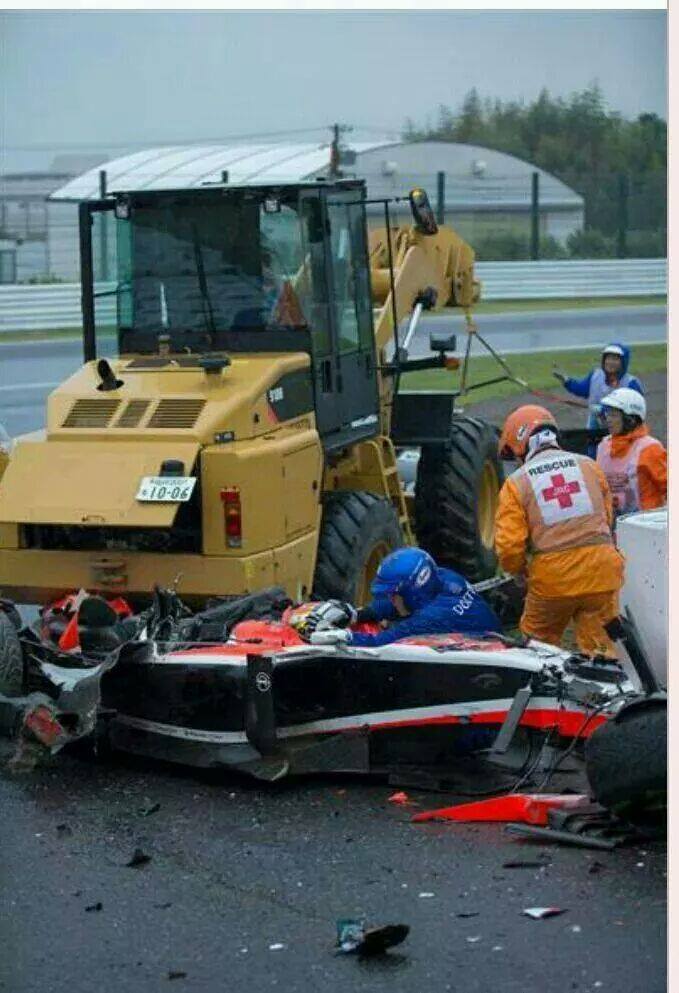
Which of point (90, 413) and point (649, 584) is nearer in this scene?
point (649, 584)

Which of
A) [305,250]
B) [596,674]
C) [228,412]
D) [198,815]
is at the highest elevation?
[305,250]

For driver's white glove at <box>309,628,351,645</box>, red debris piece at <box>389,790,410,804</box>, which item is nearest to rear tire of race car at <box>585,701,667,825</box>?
red debris piece at <box>389,790,410,804</box>

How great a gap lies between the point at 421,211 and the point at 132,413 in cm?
225

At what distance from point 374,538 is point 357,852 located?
2.80m

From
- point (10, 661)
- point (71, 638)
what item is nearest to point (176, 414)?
point (71, 638)

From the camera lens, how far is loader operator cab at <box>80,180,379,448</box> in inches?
340

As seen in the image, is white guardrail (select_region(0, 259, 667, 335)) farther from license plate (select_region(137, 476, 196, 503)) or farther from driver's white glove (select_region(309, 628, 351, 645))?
driver's white glove (select_region(309, 628, 351, 645))

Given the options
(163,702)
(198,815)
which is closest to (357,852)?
(198,815)

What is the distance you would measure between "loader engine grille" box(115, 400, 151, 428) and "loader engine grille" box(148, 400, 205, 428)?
66mm

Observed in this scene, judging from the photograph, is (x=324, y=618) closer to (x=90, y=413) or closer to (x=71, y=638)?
(x=71, y=638)

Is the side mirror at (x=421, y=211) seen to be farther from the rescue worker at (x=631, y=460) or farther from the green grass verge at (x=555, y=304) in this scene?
the green grass verge at (x=555, y=304)

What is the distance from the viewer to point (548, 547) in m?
7.76

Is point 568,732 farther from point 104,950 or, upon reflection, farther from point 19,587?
point 19,587

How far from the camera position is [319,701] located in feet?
22.1
